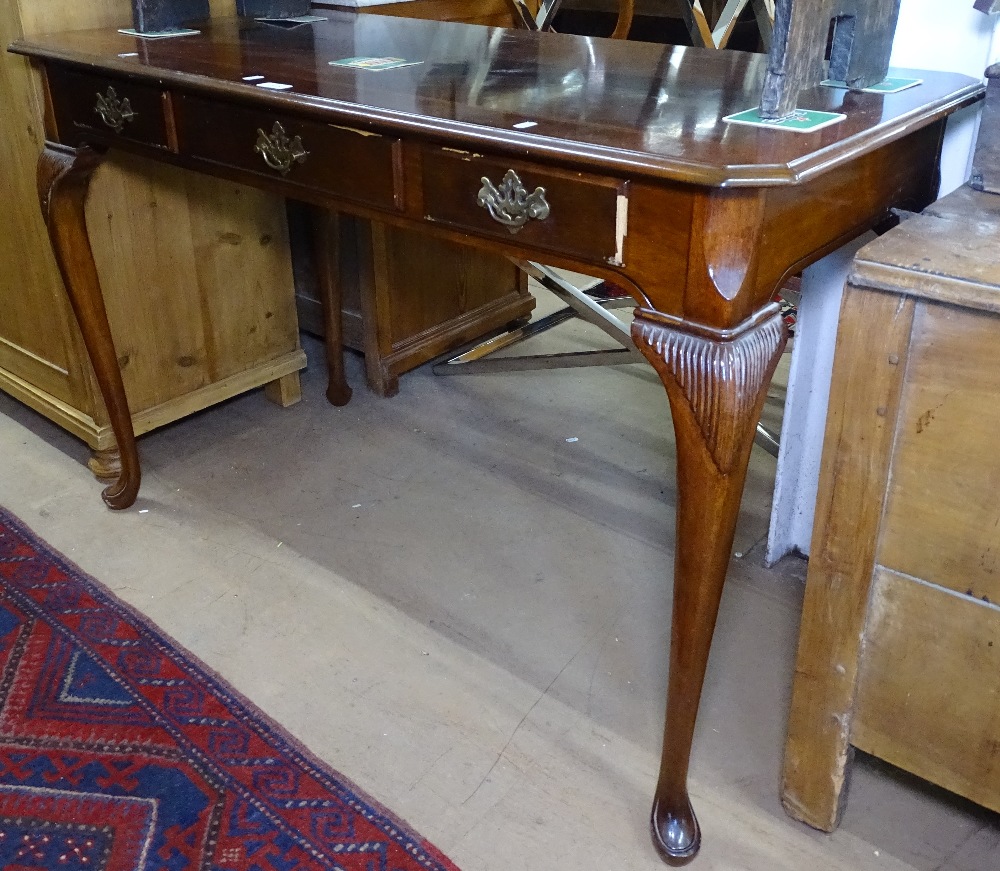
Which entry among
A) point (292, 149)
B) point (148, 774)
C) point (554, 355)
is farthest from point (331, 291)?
point (148, 774)

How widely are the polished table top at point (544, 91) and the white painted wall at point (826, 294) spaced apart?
8cm

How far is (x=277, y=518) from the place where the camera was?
5.98ft

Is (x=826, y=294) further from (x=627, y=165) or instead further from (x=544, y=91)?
(x=627, y=165)

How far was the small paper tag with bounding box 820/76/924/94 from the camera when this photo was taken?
1148 mm

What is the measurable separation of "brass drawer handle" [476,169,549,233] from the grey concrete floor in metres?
0.71

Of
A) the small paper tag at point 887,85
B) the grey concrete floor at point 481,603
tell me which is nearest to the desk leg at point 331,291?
the grey concrete floor at point 481,603

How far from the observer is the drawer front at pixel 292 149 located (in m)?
1.13

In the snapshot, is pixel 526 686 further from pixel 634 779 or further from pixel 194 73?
pixel 194 73

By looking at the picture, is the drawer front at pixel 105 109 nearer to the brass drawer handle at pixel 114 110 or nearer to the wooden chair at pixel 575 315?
the brass drawer handle at pixel 114 110

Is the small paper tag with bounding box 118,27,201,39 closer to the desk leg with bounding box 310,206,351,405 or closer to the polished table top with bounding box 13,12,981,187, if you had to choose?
the polished table top with bounding box 13,12,981,187

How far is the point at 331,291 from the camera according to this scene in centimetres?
215

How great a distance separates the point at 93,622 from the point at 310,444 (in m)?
0.64

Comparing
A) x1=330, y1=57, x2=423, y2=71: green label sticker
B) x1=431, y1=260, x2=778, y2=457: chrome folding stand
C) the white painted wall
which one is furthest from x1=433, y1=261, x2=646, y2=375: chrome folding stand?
x1=330, y1=57, x2=423, y2=71: green label sticker

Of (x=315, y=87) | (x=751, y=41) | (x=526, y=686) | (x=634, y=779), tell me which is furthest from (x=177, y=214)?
(x=751, y=41)
